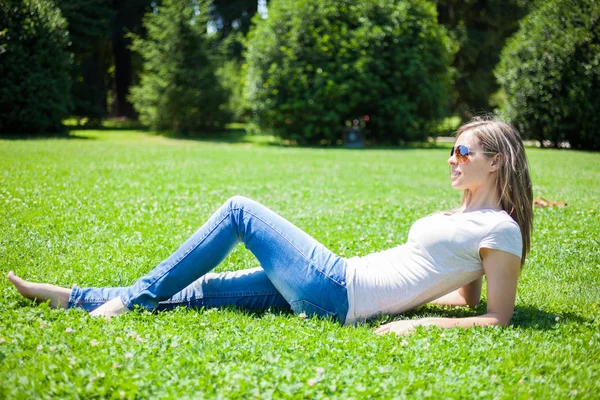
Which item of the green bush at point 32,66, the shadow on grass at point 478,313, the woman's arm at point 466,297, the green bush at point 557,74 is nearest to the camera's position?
the shadow on grass at point 478,313

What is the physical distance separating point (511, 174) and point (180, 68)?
78.7ft

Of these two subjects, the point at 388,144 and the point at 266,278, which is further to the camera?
the point at 388,144

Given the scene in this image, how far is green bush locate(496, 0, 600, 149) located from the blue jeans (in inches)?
797

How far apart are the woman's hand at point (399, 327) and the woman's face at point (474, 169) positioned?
993 millimetres

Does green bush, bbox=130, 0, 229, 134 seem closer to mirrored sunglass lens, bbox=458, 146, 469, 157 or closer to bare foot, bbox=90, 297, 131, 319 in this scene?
bare foot, bbox=90, 297, 131, 319

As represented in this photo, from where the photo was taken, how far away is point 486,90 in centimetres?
3478

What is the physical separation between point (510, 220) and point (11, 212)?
247 inches

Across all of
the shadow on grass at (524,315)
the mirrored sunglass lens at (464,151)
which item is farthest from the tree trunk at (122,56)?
the mirrored sunglass lens at (464,151)

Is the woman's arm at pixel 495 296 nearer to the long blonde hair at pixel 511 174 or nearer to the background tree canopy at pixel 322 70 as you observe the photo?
the long blonde hair at pixel 511 174

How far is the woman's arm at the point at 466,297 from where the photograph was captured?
13.8ft

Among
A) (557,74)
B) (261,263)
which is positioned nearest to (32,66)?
(557,74)

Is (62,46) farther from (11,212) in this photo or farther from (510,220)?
(510,220)

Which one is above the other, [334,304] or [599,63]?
[599,63]

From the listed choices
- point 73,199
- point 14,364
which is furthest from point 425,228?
point 73,199
